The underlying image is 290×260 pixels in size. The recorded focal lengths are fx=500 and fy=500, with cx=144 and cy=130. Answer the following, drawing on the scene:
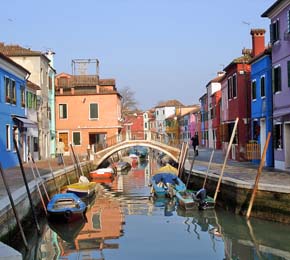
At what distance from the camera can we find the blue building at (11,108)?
85.6ft

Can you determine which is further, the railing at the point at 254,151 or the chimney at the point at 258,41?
the chimney at the point at 258,41

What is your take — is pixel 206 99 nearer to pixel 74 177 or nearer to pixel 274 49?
pixel 74 177

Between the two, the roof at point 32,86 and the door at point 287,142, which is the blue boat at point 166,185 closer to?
the door at point 287,142

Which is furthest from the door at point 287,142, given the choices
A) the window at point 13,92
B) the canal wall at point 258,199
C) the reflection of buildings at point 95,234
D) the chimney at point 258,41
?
the window at point 13,92

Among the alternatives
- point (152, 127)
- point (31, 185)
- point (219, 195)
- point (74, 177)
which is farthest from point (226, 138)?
point (152, 127)

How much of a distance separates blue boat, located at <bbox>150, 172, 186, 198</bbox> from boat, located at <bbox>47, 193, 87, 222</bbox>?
6.39 meters

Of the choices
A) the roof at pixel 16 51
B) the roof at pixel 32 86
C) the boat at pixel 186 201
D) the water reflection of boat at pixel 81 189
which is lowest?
the boat at pixel 186 201

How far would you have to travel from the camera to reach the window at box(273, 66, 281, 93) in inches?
867

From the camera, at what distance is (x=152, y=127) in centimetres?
11994

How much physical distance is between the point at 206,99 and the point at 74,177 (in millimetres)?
31685

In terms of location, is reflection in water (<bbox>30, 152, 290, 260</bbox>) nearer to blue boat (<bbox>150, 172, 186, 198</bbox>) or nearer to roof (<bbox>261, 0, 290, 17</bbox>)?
blue boat (<bbox>150, 172, 186, 198</bbox>)

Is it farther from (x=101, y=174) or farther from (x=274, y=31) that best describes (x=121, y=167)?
(x=274, y=31)

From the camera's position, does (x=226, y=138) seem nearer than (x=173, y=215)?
No

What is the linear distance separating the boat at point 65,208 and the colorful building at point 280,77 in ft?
30.9
